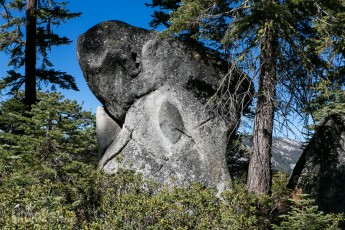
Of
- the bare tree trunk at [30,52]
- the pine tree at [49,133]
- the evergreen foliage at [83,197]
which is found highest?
the bare tree trunk at [30,52]

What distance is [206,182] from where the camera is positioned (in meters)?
10.8

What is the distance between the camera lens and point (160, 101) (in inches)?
451

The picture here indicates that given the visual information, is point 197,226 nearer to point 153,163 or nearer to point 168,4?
point 153,163

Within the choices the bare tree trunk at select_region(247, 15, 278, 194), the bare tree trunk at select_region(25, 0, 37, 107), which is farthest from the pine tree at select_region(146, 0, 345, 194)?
the bare tree trunk at select_region(25, 0, 37, 107)

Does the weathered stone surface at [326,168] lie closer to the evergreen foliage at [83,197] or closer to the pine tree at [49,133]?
the evergreen foliage at [83,197]

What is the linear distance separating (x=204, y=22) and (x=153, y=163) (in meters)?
4.39

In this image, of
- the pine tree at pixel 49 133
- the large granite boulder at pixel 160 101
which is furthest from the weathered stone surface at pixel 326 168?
the pine tree at pixel 49 133

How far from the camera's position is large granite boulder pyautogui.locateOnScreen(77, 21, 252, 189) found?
433 inches

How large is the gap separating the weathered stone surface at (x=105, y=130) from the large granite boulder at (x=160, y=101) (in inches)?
2.7

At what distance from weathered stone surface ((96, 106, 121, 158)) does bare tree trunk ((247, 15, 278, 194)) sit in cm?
491

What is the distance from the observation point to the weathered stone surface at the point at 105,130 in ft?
40.5

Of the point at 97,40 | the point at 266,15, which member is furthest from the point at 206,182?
the point at 97,40

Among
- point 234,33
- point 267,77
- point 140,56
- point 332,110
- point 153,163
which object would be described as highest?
point 140,56

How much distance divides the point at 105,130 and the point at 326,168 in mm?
7100
